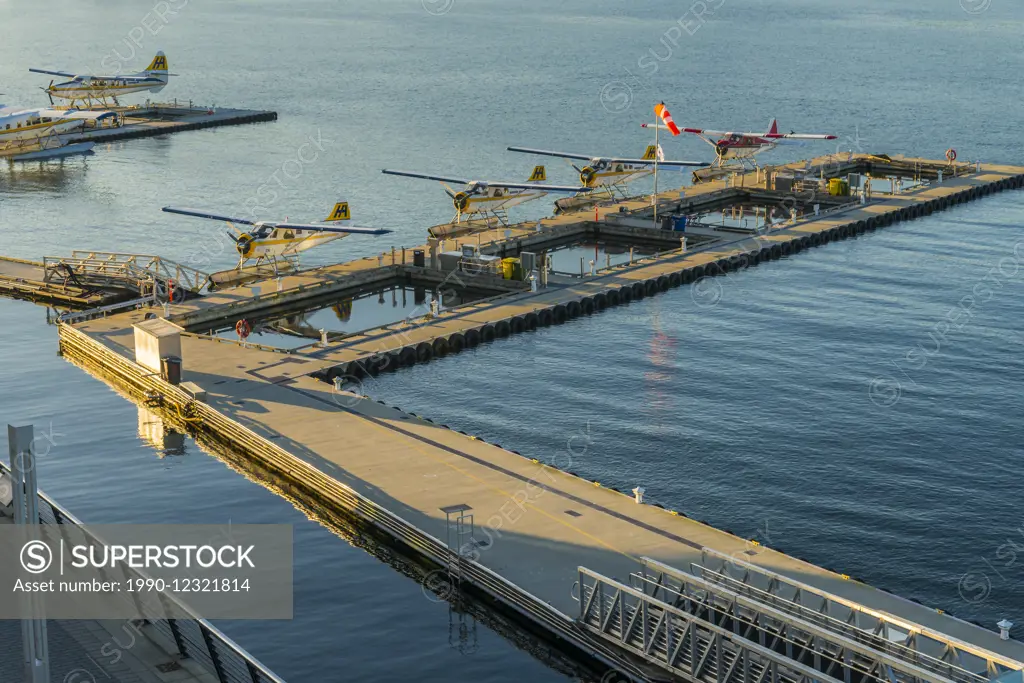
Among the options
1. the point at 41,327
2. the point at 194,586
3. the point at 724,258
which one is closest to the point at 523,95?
the point at 724,258

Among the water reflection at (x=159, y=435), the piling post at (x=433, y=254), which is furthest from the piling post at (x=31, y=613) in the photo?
the piling post at (x=433, y=254)

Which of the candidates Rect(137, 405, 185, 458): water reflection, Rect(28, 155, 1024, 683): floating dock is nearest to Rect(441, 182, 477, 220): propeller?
Rect(28, 155, 1024, 683): floating dock

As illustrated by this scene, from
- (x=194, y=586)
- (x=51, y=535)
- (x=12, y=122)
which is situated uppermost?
(x=12, y=122)

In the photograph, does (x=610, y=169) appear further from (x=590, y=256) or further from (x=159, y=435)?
(x=159, y=435)

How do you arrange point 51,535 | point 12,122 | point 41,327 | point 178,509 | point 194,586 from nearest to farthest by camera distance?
point 51,535 < point 194,586 < point 178,509 < point 41,327 < point 12,122

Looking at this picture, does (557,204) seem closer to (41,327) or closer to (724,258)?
(724,258)

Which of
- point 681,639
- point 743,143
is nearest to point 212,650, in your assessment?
point 681,639

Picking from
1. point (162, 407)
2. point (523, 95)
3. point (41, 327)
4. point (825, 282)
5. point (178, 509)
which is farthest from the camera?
point (523, 95)

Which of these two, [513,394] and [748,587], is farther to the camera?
[513,394]

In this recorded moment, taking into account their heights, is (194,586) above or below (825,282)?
below
